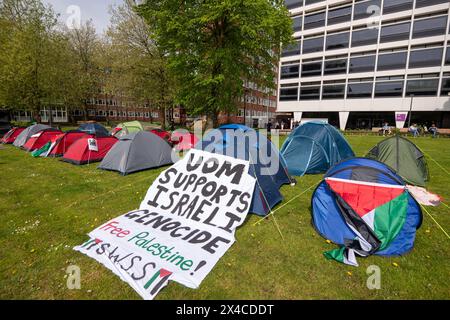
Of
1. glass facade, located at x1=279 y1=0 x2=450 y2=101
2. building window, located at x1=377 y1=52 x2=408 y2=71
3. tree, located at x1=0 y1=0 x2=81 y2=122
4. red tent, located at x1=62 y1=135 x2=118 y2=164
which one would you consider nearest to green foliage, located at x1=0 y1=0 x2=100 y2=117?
tree, located at x1=0 y1=0 x2=81 y2=122

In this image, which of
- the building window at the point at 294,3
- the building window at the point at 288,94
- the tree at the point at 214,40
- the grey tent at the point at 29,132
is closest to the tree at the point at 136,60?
the tree at the point at 214,40

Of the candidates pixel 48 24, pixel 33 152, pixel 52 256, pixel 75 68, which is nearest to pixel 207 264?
pixel 52 256

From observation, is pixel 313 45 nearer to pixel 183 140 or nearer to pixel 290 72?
pixel 290 72

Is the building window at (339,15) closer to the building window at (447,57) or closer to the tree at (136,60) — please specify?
the building window at (447,57)

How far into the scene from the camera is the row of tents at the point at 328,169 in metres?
3.75

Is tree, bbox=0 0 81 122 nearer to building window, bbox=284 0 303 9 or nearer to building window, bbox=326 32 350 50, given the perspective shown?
building window, bbox=284 0 303 9

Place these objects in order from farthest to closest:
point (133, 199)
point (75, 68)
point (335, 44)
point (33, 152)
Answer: point (335, 44), point (75, 68), point (33, 152), point (133, 199)

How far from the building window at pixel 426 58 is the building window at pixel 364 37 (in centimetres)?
518

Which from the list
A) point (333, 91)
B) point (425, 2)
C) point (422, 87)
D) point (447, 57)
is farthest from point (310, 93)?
point (425, 2)

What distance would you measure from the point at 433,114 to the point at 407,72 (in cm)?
729

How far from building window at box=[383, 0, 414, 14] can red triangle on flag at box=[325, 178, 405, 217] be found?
124ft

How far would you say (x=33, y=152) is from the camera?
11773 millimetres

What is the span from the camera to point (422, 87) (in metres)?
29.4
